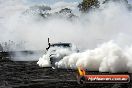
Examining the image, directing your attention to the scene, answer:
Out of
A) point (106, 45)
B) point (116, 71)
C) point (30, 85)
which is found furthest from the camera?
point (106, 45)

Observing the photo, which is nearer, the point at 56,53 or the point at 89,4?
the point at 56,53

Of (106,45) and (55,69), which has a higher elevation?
(106,45)

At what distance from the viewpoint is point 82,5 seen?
466ft

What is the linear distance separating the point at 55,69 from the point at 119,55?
364 inches

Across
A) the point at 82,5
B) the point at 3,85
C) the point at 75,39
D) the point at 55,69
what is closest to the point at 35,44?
the point at 82,5

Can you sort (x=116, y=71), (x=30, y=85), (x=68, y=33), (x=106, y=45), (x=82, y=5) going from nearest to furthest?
(x=30, y=85) → (x=116, y=71) → (x=106, y=45) → (x=68, y=33) → (x=82, y=5)

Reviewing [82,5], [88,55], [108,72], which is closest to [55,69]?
[88,55]

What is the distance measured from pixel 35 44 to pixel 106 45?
107418mm

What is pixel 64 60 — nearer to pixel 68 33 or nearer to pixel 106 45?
pixel 106 45

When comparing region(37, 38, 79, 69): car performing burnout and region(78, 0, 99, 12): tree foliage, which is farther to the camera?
region(78, 0, 99, 12): tree foliage

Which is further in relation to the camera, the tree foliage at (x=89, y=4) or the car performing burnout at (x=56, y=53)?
the tree foliage at (x=89, y=4)

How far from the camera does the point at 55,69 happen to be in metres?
41.4

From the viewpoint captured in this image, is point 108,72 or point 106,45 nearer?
point 108,72

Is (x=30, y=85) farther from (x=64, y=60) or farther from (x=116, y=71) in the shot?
(x=64, y=60)
